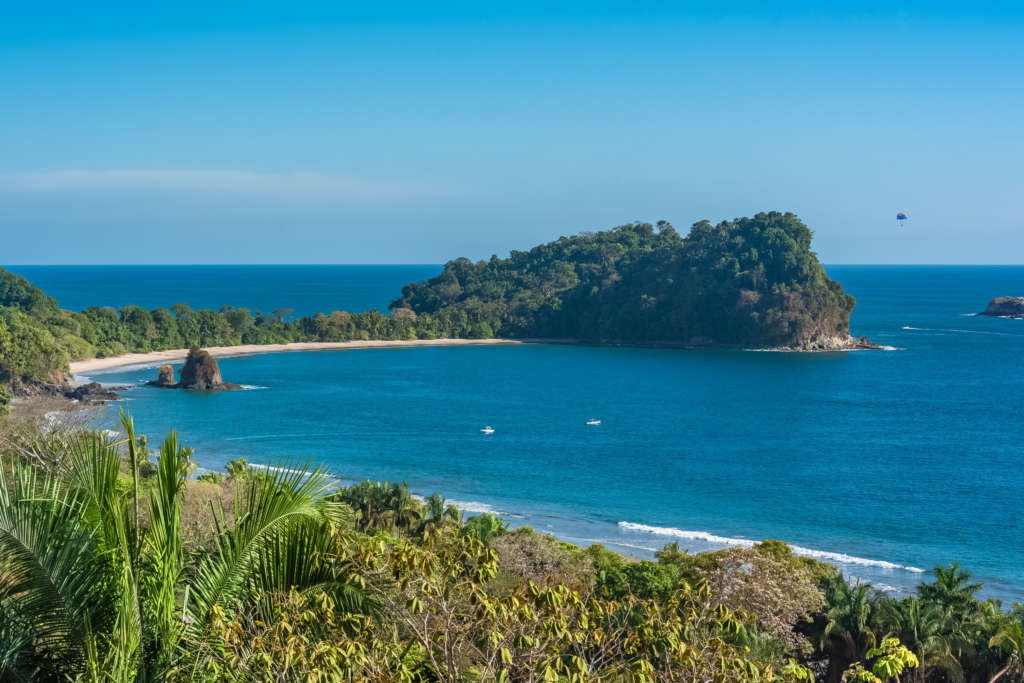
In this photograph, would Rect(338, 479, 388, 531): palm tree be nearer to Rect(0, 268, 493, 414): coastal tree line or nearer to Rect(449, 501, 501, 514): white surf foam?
Rect(449, 501, 501, 514): white surf foam

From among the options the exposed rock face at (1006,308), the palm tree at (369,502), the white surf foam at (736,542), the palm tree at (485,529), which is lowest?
the white surf foam at (736,542)

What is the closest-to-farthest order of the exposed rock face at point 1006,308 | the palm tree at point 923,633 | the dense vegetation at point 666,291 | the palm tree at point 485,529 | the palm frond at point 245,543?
the palm frond at point 245,543 < the palm tree at point 923,633 < the palm tree at point 485,529 < the dense vegetation at point 666,291 < the exposed rock face at point 1006,308

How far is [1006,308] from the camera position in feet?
517

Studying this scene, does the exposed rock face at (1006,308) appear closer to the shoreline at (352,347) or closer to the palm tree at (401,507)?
the shoreline at (352,347)

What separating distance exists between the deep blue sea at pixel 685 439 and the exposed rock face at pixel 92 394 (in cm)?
195

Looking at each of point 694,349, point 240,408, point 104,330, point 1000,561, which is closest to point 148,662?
point 1000,561

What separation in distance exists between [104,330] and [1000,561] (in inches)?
3756

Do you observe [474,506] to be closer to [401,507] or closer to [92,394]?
[401,507]

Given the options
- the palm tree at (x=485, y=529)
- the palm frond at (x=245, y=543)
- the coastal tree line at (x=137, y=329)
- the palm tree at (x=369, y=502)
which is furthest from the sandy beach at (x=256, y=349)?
the palm frond at (x=245, y=543)

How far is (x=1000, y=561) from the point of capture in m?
32.5

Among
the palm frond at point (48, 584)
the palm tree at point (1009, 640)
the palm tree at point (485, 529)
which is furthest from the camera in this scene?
the palm tree at point (485, 529)

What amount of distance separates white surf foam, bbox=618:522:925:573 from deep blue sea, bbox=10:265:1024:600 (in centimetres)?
14

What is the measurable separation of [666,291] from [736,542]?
317 feet

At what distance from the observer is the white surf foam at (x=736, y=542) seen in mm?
31714
